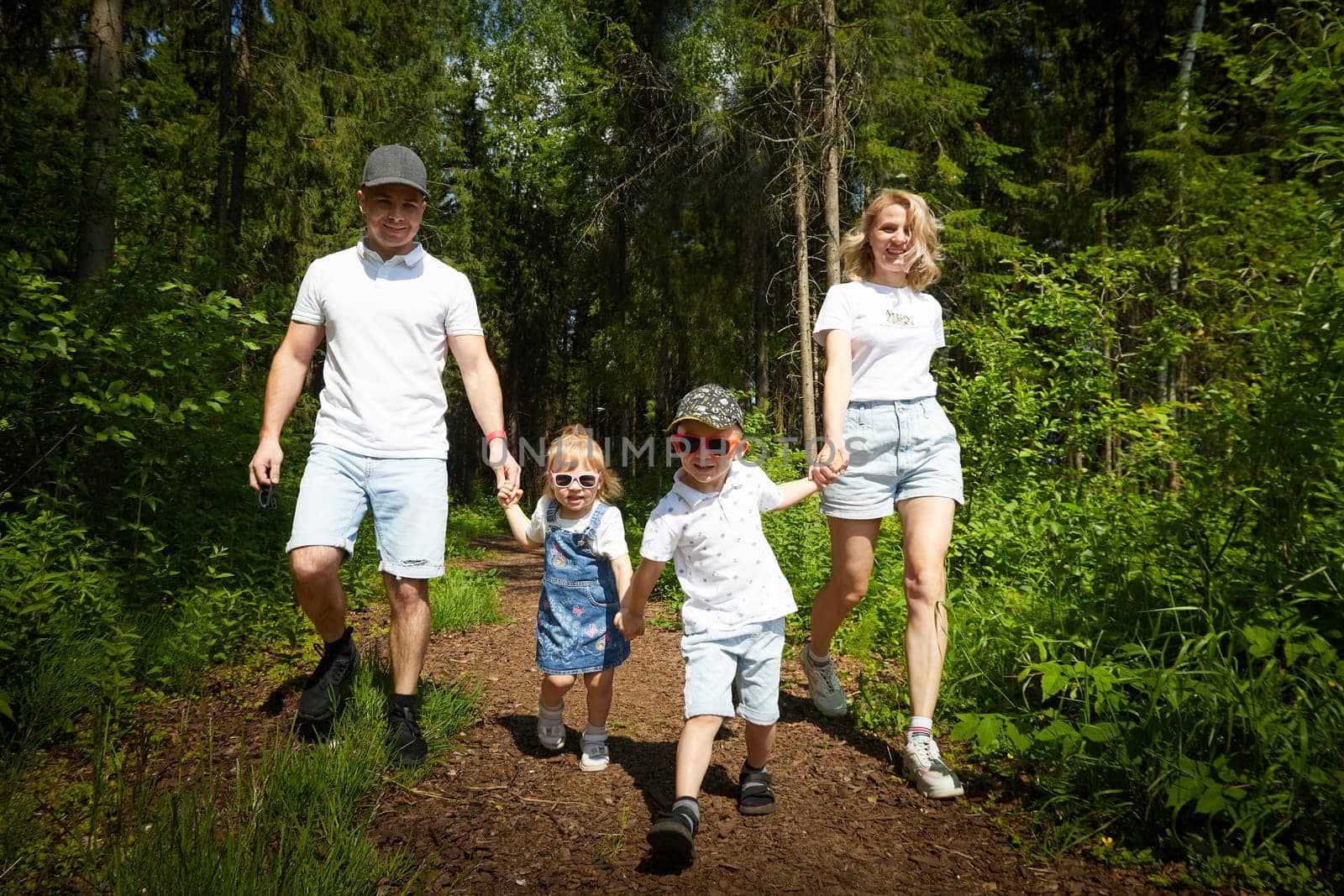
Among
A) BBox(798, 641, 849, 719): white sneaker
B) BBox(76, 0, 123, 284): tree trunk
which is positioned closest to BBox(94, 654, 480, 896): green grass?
BBox(798, 641, 849, 719): white sneaker

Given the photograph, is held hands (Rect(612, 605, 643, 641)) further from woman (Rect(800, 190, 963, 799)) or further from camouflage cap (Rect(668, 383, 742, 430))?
woman (Rect(800, 190, 963, 799))

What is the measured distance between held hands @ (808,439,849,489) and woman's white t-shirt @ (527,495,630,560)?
800 millimetres

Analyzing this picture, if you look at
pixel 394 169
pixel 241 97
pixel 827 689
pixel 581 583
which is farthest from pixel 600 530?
pixel 241 97

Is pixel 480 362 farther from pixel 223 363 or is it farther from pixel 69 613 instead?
pixel 223 363

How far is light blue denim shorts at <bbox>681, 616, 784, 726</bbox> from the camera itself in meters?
2.71

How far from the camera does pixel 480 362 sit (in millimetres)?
3381

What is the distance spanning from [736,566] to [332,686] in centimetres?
179

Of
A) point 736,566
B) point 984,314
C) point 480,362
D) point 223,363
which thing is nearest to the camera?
point 736,566

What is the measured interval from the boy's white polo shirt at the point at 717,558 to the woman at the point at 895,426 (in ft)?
1.72

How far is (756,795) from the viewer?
9.29 ft

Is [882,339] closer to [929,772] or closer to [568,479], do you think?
[568,479]

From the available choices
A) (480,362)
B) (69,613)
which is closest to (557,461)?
(480,362)

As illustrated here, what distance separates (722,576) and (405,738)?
140 centimetres

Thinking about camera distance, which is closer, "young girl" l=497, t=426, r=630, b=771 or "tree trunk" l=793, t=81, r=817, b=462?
"young girl" l=497, t=426, r=630, b=771
